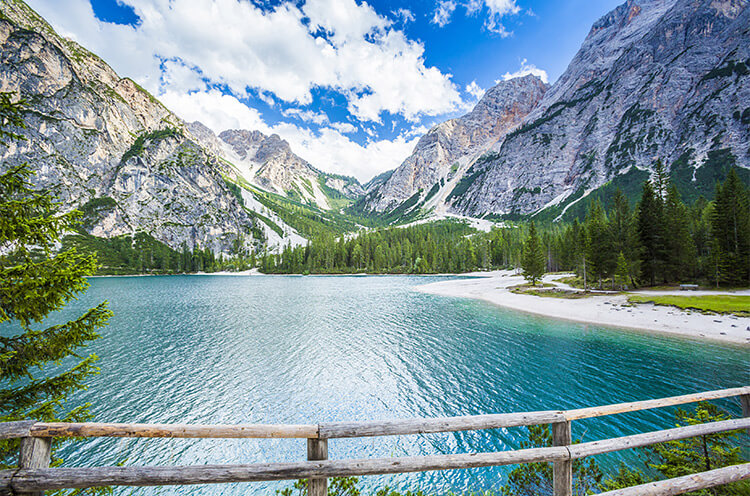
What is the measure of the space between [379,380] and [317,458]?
17982mm

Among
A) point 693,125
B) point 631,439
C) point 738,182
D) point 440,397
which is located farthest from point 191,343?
point 693,125

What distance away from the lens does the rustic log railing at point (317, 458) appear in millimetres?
4016

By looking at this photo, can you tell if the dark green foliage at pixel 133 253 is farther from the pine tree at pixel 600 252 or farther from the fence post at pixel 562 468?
the pine tree at pixel 600 252

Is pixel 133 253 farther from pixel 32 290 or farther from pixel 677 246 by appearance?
pixel 677 246

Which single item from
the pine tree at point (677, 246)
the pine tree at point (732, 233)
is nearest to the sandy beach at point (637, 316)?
the pine tree at point (732, 233)

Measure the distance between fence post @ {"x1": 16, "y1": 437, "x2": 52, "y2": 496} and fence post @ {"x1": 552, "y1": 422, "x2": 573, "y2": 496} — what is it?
827 centimetres

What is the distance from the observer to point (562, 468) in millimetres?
5070

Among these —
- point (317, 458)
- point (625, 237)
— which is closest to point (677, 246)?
point (625, 237)

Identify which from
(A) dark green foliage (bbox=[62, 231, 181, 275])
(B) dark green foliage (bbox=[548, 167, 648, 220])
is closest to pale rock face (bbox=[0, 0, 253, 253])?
(A) dark green foliage (bbox=[62, 231, 181, 275])

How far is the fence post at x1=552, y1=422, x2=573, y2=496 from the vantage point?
502 centimetres

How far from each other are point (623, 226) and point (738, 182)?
15.4 meters

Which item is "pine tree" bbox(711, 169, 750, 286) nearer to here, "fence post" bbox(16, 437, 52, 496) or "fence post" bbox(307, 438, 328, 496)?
"fence post" bbox(307, 438, 328, 496)

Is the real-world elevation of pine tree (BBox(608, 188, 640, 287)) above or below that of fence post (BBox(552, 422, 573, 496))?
above

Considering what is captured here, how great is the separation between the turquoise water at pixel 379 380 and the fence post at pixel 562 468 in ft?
25.9
